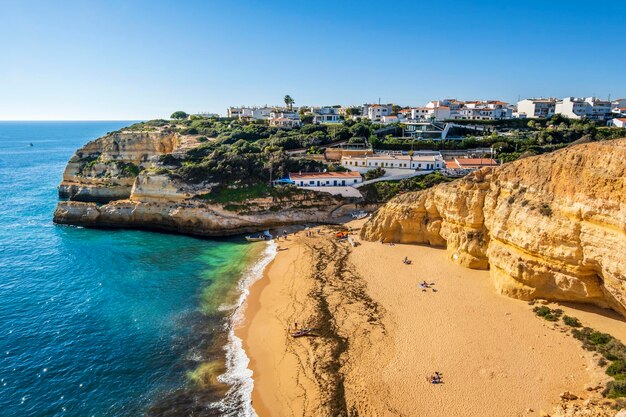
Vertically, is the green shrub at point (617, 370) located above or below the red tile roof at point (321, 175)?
below

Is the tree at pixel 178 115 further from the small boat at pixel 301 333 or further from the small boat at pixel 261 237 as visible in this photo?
the small boat at pixel 301 333

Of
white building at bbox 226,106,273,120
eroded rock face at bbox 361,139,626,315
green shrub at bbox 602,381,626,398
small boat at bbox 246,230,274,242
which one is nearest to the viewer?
green shrub at bbox 602,381,626,398

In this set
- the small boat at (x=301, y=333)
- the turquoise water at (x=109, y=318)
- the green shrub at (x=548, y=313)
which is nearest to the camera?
the turquoise water at (x=109, y=318)

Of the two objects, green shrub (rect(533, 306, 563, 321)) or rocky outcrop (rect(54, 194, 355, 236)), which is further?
rocky outcrop (rect(54, 194, 355, 236))

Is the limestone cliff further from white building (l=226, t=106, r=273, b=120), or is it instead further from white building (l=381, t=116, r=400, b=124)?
white building (l=226, t=106, r=273, b=120)

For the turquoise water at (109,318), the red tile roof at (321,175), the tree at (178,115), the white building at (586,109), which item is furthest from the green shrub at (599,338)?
the tree at (178,115)

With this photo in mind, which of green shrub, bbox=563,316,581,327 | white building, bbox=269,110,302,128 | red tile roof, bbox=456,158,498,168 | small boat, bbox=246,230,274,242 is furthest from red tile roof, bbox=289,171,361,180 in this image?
white building, bbox=269,110,302,128

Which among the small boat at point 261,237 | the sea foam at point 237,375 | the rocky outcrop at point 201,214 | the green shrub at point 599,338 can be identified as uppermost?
the rocky outcrop at point 201,214
